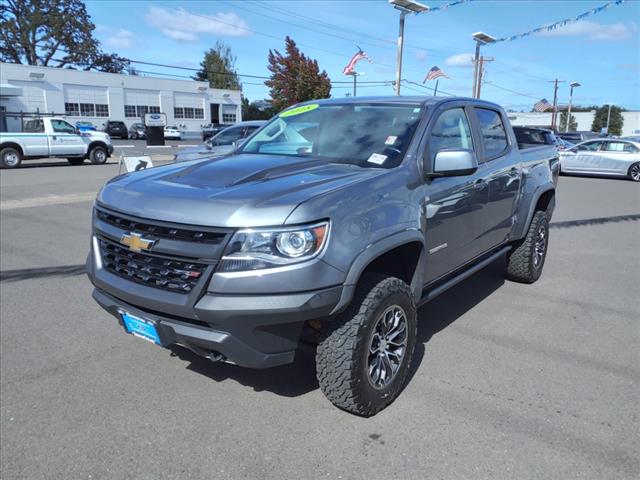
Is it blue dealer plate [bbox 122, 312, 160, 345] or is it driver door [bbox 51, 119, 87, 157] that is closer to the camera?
blue dealer plate [bbox 122, 312, 160, 345]

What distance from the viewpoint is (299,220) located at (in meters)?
2.60

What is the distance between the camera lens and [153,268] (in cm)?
285

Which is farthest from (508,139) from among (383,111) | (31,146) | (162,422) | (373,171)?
(31,146)

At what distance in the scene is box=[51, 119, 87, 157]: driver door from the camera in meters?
20.1

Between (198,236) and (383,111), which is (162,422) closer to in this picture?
(198,236)

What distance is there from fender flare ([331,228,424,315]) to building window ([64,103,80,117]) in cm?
5285

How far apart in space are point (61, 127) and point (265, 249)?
2098 cm

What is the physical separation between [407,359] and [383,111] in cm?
186

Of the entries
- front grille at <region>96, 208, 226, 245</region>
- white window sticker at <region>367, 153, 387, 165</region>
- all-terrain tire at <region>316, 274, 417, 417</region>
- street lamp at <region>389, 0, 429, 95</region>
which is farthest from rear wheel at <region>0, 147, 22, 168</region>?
all-terrain tire at <region>316, 274, 417, 417</region>

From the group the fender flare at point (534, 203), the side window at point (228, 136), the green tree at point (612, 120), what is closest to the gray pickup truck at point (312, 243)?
the fender flare at point (534, 203)

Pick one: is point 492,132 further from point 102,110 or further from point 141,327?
point 102,110

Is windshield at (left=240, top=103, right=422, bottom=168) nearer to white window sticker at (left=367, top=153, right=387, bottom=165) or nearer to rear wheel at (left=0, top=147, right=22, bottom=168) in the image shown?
white window sticker at (left=367, top=153, right=387, bottom=165)

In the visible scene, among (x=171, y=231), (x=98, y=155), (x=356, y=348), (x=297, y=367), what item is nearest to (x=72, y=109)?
(x=98, y=155)

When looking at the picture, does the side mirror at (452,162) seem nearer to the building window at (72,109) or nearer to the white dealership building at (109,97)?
the white dealership building at (109,97)
